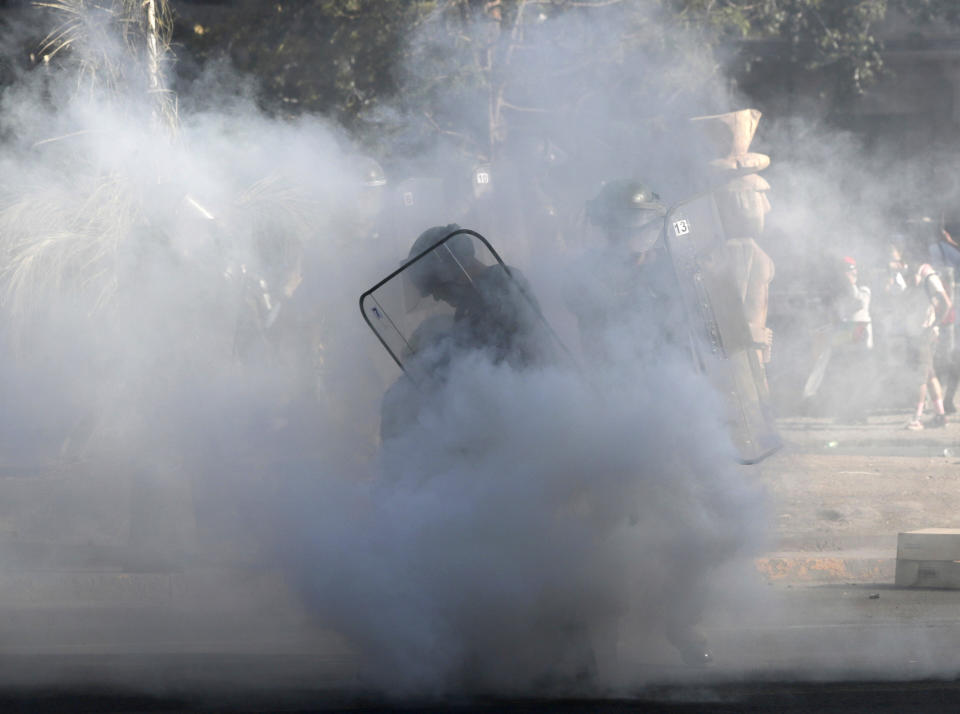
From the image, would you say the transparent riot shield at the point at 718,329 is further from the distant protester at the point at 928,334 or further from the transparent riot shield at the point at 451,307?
the distant protester at the point at 928,334

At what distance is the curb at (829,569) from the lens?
6.02m

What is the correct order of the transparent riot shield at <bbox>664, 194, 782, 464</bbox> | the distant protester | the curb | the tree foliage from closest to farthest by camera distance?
the transparent riot shield at <bbox>664, 194, 782, 464</bbox> < the curb < the tree foliage < the distant protester

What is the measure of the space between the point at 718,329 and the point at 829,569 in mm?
2038

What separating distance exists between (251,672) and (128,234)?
2.50m

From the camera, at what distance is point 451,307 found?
4.52m

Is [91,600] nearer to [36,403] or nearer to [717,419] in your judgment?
[36,403]

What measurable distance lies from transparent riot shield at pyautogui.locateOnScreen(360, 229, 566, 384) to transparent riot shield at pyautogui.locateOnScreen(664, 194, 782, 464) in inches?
23.8

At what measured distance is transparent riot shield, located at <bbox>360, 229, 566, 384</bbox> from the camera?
427 cm

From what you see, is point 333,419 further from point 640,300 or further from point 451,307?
point 640,300

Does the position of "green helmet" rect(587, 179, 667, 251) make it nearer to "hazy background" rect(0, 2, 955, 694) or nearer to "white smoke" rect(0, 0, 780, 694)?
"hazy background" rect(0, 2, 955, 694)

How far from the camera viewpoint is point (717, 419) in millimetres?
4246

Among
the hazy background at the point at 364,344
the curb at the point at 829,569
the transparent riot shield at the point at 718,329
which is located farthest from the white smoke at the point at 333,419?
the curb at the point at 829,569

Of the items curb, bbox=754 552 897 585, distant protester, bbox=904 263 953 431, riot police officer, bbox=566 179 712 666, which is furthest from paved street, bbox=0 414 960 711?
distant protester, bbox=904 263 953 431

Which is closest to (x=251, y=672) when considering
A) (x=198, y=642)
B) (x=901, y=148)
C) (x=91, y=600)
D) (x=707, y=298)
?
(x=198, y=642)
